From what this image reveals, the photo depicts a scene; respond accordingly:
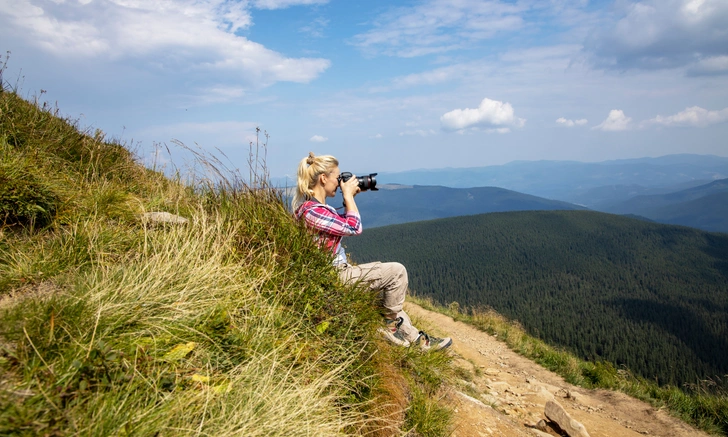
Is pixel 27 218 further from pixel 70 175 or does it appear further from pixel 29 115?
pixel 29 115

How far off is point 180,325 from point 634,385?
303 inches

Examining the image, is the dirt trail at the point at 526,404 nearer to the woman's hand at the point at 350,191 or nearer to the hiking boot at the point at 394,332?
the hiking boot at the point at 394,332

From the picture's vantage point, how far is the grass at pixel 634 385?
19.9ft

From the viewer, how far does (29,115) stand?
5.02 metres

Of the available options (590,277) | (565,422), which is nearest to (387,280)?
(565,422)

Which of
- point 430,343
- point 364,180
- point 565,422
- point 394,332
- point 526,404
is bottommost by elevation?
point 526,404

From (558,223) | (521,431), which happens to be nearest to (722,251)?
(558,223)

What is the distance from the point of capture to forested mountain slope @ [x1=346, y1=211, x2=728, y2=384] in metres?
76.4

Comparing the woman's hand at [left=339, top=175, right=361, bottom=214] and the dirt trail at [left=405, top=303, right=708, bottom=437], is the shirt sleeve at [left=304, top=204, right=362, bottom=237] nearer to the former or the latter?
the woman's hand at [left=339, top=175, right=361, bottom=214]

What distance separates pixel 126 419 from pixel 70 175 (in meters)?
3.76

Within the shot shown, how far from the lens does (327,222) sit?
11.9 feet

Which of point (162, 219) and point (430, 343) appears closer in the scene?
point (162, 219)

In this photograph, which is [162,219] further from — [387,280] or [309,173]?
[387,280]

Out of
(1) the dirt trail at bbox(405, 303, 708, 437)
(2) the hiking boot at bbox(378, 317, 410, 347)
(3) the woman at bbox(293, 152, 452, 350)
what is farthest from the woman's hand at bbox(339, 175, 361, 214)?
(1) the dirt trail at bbox(405, 303, 708, 437)
